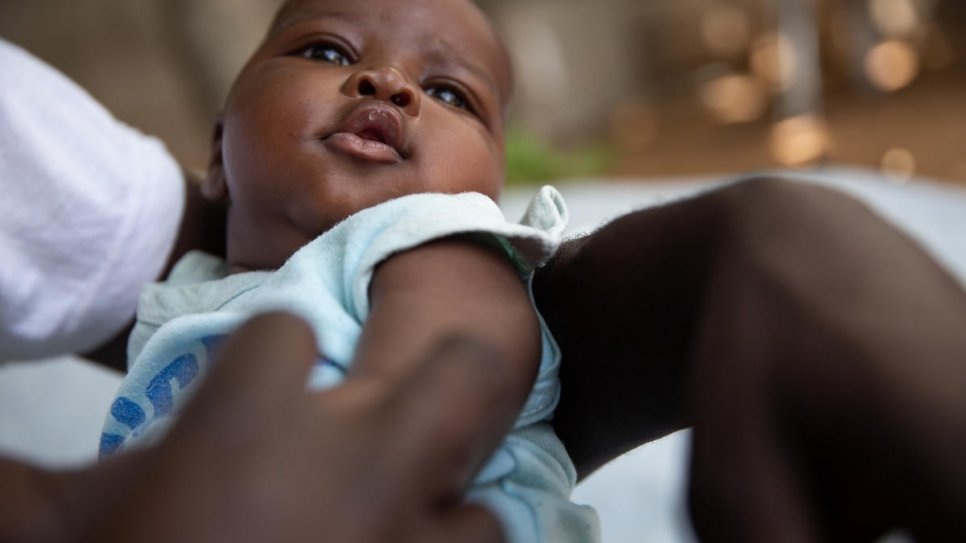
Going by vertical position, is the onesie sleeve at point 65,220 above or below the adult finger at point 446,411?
below

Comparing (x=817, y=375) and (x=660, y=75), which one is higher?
(x=817, y=375)

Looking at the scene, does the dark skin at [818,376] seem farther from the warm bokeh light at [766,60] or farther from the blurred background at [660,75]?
the warm bokeh light at [766,60]

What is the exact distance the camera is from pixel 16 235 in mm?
609

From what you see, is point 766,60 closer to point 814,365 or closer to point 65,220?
point 65,220

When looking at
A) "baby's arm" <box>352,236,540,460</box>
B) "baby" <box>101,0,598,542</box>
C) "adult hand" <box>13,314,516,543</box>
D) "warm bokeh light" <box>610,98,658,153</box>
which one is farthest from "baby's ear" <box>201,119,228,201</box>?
"warm bokeh light" <box>610,98,658,153</box>

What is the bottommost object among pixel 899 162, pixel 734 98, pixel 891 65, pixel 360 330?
pixel 734 98

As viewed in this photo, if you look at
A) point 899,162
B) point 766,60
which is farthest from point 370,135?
point 766,60

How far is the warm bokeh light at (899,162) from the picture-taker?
231 cm

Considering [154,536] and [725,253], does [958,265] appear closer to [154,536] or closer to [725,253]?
[725,253]

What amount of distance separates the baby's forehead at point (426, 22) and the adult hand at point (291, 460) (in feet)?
1.03

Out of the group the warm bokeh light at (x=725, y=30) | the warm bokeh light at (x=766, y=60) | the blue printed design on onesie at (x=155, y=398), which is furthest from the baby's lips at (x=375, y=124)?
the warm bokeh light at (x=725, y=30)

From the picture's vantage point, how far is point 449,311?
0.35 m

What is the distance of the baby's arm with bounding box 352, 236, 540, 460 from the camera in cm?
31

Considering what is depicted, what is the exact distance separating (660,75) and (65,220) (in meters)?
4.14
